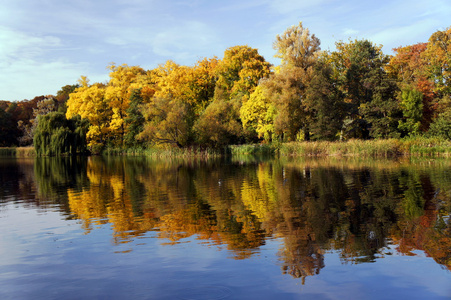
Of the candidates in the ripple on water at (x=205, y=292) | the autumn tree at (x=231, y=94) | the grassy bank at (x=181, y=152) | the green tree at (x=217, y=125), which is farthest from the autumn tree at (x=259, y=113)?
the ripple on water at (x=205, y=292)

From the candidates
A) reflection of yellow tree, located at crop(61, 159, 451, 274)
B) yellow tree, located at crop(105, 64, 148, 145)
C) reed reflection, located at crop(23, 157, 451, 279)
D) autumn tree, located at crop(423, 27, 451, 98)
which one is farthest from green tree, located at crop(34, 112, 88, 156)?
autumn tree, located at crop(423, 27, 451, 98)

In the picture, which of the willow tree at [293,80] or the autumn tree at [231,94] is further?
the autumn tree at [231,94]

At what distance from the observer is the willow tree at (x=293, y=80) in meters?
48.0

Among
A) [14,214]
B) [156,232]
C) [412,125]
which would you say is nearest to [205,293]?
[156,232]

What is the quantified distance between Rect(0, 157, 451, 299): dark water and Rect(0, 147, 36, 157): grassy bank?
64.1 meters

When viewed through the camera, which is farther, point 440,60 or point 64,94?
point 64,94

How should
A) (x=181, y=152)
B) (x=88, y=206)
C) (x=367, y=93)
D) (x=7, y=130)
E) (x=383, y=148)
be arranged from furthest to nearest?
(x=7, y=130)
(x=181, y=152)
(x=367, y=93)
(x=383, y=148)
(x=88, y=206)

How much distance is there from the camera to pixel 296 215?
11609 millimetres

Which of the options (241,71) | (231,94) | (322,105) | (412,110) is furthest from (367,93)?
(231,94)

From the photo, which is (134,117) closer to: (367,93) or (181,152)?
(181,152)

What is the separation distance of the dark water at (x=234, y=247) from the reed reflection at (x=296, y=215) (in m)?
0.03

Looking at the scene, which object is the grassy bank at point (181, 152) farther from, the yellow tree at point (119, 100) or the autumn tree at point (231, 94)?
the yellow tree at point (119, 100)

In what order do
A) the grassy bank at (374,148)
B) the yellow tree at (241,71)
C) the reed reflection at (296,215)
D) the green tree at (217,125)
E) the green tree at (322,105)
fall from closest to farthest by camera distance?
the reed reflection at (296,215) < the grassy bank at (374,148) < the green tree at (322,105) < the green tree at (217,125) < the yellow tree at (241,71)

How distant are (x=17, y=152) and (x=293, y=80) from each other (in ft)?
195
